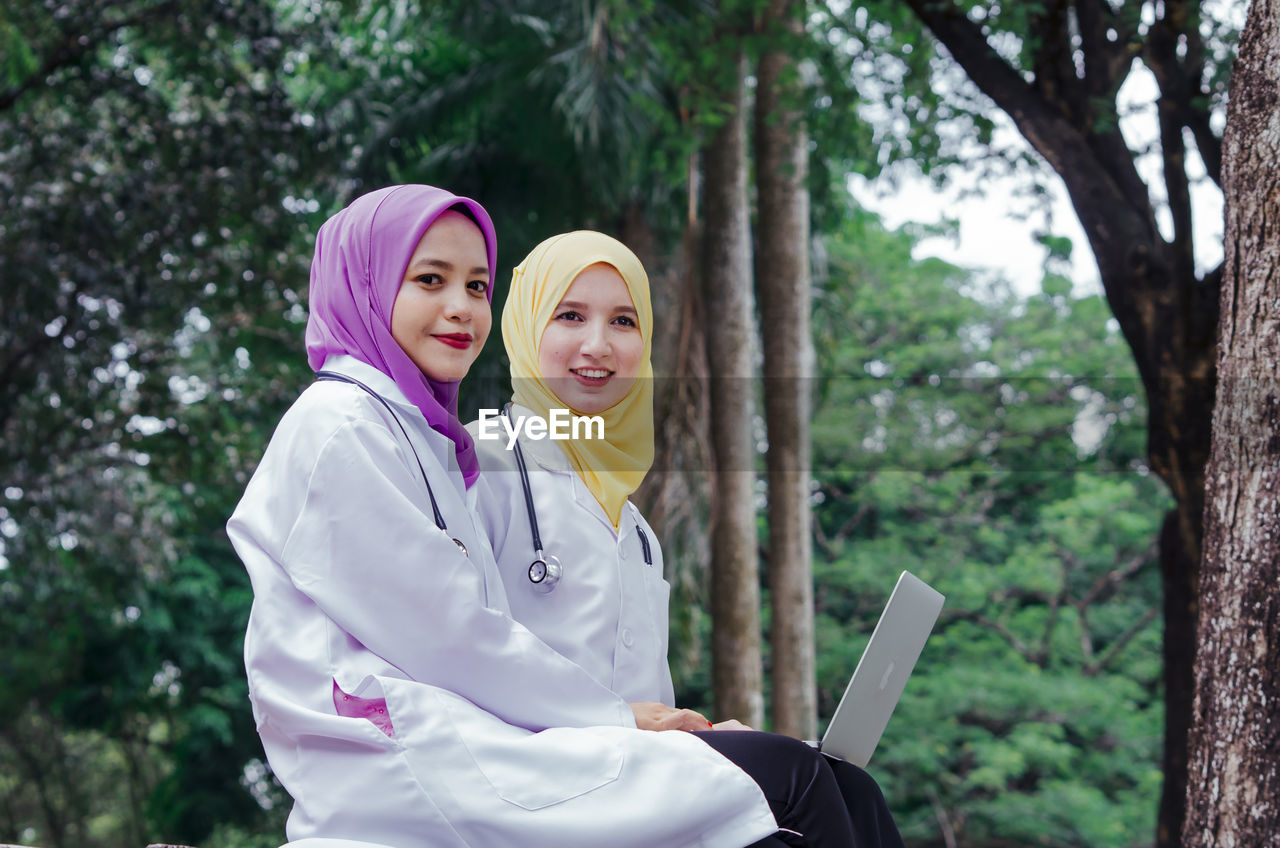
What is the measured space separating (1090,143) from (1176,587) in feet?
5.06

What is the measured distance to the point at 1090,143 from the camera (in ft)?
12.8

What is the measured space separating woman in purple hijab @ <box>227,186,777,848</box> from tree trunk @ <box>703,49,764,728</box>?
4.39 m

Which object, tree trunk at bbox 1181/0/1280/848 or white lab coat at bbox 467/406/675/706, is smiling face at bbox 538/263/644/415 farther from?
tree trunk at bbox 1181/0/1280/848

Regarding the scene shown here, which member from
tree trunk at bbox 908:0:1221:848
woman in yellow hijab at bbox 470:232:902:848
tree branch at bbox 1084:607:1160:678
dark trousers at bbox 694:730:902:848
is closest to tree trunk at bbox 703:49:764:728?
tree trunk at bbox 908:0:1221:848

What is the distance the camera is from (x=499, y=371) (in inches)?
198

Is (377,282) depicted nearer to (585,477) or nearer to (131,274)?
(585,477)

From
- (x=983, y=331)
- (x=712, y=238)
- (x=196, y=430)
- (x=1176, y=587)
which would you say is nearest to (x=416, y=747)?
(x=1176, y=587)

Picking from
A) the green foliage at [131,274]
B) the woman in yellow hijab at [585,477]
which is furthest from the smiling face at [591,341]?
the green foliage at [131,274]

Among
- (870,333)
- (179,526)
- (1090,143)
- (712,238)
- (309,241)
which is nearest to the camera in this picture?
(1090,143)

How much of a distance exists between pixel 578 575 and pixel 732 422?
14.7 ft

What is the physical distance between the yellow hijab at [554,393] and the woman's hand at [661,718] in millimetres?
357

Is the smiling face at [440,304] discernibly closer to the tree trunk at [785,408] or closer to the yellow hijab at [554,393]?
the yellow hijab at [554,393]

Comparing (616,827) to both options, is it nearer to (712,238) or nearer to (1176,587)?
(1176,587)

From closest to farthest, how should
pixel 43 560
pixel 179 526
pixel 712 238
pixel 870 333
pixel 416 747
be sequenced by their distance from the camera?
pixel 416 747, pixel 712 238, pixel 43 560, pixel 179 526, pixel 870 333
